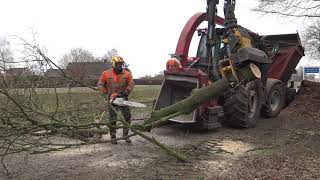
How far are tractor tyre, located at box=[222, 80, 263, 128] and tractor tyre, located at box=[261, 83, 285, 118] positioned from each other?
45.3 inches

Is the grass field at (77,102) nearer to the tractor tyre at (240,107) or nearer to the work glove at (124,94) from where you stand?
the work glove at (124,94)

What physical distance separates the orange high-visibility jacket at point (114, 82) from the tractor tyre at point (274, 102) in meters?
3.81

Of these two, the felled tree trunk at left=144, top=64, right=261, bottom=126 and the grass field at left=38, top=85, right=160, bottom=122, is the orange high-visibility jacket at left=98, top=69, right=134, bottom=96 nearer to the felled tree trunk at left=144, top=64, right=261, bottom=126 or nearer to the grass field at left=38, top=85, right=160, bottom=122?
the grass field at left=38, top=85, right=160, bottom=122

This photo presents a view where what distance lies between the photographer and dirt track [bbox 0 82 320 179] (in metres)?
6.93

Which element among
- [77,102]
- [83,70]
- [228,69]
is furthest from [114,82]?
[228,69]

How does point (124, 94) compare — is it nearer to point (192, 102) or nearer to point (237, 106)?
point (192, 102)

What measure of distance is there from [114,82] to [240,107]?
2657 mm

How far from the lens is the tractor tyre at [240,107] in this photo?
404 inches

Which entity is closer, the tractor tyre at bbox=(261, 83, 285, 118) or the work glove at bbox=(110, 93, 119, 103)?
the work glove at bbox=(110, 93, 119, 103)

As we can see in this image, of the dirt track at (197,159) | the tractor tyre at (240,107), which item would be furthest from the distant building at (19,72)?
the tractor tyre at (240,107)

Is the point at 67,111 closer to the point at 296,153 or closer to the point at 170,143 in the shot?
the point at 170,143

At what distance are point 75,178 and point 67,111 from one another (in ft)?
4.84

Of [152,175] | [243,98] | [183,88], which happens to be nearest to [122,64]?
[183,88]

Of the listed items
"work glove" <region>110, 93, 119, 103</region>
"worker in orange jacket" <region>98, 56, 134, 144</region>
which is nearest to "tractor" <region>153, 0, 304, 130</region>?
"worker in orange jacket" <region>98, 56, 134, 144</region>
